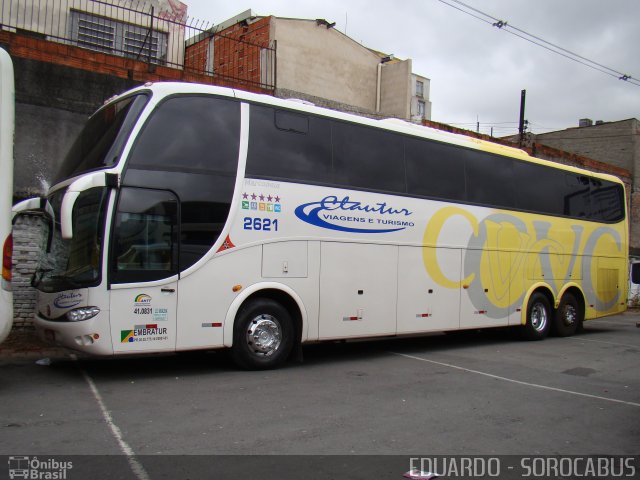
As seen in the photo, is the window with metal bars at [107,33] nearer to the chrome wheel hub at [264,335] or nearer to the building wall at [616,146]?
the chrome wheel hub at [264,335]

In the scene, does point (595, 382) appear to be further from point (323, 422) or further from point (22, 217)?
point (22, 217)

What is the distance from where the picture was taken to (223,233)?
786cm

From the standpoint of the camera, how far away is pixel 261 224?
8.23 meters

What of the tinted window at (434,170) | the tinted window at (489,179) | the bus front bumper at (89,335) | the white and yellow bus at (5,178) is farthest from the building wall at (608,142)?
the white and yellow bus at (5,178)

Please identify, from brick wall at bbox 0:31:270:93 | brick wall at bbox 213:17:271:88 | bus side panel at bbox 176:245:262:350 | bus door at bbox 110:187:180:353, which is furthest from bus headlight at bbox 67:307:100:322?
brick wall at bbox 213:17:271:88

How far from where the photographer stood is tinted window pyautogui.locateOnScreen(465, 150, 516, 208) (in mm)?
11391

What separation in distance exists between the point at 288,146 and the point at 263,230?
1.35m

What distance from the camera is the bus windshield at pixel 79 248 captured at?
23.0ft

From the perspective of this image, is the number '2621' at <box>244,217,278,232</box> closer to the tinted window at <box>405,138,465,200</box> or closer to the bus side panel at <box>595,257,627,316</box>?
the tinted window at <box>405,138,465,200</box>

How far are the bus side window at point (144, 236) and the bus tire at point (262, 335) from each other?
1.26 meters

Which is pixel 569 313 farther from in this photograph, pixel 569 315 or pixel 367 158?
pixel 367 158

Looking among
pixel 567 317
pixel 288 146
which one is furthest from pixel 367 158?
pixel 567 317

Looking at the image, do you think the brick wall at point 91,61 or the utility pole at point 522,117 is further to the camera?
the utility pole at point 522,117

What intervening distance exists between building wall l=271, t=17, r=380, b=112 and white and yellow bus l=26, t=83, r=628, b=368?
13.4 meters
